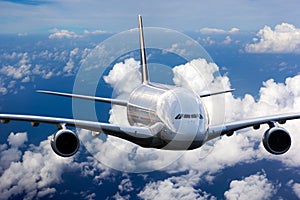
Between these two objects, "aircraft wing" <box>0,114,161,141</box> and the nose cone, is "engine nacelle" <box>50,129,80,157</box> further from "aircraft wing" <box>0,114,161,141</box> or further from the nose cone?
the nose cone

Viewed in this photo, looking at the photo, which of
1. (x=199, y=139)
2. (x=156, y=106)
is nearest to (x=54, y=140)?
(x=156, y=106)

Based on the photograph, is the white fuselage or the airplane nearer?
the white fuselage

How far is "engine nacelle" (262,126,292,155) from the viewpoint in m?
48.5

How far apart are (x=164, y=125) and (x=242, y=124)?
8.50 metres

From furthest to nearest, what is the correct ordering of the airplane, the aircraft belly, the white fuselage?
the aircraft belly → the airplane → the white fuselage

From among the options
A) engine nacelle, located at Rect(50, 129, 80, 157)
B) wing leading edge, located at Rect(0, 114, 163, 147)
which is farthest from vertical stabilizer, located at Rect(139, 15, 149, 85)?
engine nacelle, located at Rect(50, 129, 80, 157)

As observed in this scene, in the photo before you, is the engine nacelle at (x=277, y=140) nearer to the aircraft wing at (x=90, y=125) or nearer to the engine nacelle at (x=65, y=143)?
the aircraft wing at (x=90, y=125)

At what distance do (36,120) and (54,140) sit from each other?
6.91 ft

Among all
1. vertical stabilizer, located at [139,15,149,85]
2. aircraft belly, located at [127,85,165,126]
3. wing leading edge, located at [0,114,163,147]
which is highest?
vertical stabilizer, located at [139,15,149,85]

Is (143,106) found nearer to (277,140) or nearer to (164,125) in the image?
(164,125)

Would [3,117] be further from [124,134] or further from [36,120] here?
[124,134]

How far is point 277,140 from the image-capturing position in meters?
48.8

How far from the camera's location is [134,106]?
51.4 m

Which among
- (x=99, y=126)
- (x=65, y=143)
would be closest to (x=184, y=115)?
(x=99, y=126)
